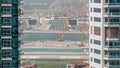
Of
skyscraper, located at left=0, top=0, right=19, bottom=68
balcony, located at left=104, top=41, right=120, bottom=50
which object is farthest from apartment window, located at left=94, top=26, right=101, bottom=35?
skyscraper, located at left=0, top=0, right=19, bottom=68

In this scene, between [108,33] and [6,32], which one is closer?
[108,33]

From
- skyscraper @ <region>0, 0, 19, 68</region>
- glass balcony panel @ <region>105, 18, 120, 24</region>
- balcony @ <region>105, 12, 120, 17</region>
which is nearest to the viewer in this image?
balcony @ <region>105, 12, 120, 17</region>

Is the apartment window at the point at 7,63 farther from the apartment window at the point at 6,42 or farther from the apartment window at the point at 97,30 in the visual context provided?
the apartment window at the point at 97,30

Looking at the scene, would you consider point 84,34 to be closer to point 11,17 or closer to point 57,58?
point 57,58

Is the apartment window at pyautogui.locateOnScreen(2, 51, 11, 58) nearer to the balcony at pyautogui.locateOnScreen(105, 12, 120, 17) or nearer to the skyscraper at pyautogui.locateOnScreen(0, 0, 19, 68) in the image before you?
the skyscraper at pyautogui.locateOnScreen(0, 0, 19, 68)

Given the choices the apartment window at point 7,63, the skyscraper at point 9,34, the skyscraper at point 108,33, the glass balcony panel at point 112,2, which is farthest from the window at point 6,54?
the glass balcony panel at point 112,2

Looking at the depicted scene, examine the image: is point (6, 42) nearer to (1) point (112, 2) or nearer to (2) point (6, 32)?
(2) point (6, 32)

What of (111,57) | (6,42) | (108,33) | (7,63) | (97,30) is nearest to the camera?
(111,57)

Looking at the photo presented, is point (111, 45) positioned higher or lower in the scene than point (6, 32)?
lower

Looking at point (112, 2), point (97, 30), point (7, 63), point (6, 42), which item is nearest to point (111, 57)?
point (97, 30)
